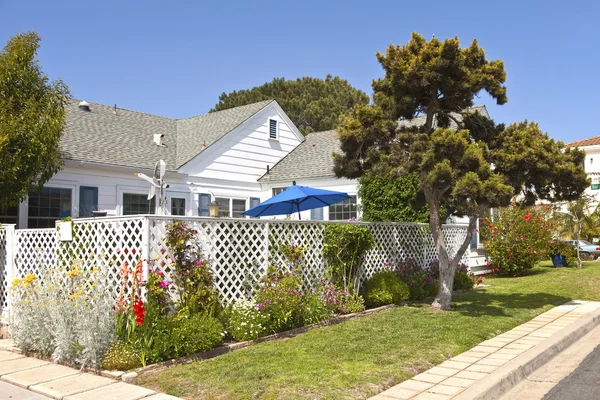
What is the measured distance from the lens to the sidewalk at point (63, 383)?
5.17 metres

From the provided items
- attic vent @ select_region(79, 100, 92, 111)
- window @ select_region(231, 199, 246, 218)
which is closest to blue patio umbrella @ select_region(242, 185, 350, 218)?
window @ select_region(231, 199, 246, 218)

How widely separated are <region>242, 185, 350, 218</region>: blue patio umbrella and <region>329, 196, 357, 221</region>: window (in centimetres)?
403

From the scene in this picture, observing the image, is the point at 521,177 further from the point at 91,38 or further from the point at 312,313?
the point at 91,38

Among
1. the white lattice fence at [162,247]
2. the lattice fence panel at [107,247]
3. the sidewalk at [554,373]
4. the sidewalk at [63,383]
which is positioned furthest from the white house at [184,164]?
the sidewalk at [554,373]

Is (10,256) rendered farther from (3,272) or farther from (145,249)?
(145,249)

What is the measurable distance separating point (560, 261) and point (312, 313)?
1395 centimetres

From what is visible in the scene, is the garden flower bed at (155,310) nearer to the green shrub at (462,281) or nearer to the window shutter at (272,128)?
the green shrub at (462,281)

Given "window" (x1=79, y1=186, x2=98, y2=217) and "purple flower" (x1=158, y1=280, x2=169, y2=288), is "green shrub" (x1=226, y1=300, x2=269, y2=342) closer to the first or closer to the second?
"purple flower" (x1=158, y1=280, x2=169, y2=288)

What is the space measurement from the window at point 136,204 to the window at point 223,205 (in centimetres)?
241

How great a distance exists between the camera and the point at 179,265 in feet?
23.5

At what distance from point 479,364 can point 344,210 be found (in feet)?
35.3

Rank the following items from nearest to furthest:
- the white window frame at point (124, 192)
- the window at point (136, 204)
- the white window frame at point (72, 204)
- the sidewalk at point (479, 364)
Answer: the sidewalk at point (479, 364)
the white window frame at point (72, 204)
the white window frame at point (124, 192)
the window at point (136, 204)

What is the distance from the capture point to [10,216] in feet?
39.5

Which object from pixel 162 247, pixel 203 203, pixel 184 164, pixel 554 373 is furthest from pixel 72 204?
pixel 554 373
